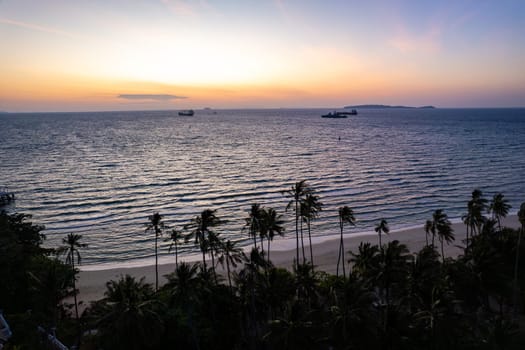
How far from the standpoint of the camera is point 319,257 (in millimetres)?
51125

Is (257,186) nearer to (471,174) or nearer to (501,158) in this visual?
(471,174)

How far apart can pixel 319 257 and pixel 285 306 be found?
2286cm

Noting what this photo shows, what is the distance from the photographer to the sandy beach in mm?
43031

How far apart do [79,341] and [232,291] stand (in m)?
12.5

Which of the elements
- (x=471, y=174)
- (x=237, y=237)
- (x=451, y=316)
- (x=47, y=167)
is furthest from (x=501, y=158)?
(x=47, y=167)

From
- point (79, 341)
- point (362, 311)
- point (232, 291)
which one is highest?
point (362, 311)

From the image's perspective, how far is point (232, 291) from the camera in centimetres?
3177

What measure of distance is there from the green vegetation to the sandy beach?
6.13 metres

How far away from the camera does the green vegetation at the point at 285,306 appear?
23312 mm

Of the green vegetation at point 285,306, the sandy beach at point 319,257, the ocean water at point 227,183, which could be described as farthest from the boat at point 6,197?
the green vegetation at point 285,306

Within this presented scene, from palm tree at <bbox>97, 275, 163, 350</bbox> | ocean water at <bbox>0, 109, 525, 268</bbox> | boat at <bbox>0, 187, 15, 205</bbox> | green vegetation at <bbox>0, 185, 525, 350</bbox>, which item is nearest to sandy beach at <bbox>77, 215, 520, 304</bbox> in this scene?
ocean water at <bbox>0, 109, 525, 268</bbox>

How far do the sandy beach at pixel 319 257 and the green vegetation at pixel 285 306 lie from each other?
6129 mm

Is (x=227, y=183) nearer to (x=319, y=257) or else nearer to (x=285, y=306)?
(x=319, y=257)

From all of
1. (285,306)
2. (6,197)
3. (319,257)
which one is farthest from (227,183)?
(285,306)
